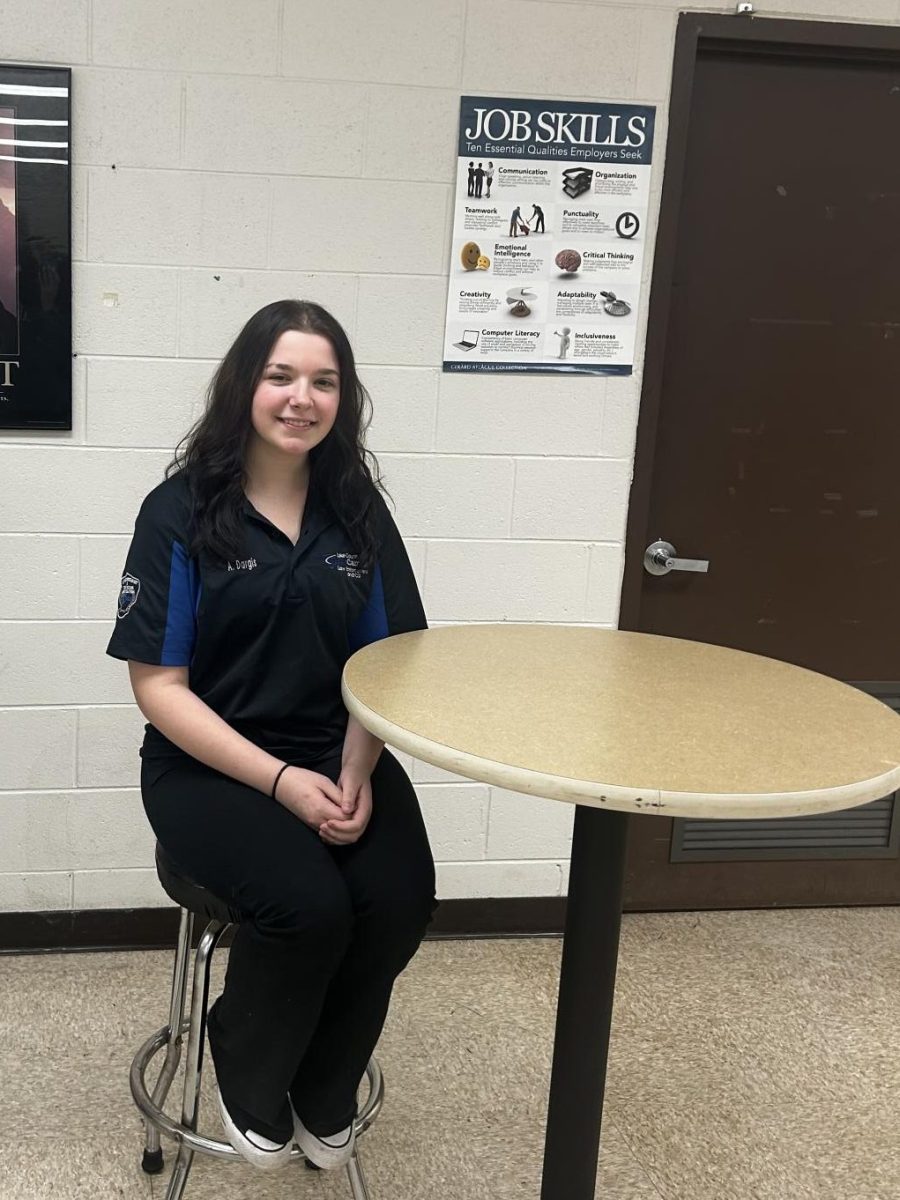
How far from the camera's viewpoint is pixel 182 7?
7.36 ft

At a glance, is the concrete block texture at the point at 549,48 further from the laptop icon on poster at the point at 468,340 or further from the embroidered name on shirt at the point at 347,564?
the embroidered name on shirt at the point at 347,564

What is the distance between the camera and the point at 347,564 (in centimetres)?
179

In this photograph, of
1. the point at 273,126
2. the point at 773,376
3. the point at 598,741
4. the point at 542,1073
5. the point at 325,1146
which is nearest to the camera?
the point at 598,741

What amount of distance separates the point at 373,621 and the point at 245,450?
1.16ft

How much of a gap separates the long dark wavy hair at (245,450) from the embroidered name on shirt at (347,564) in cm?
1

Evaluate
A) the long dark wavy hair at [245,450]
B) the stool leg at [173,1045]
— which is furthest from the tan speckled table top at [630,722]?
the stool leg at [173,1045]

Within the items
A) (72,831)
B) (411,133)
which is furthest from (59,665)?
(411,133)

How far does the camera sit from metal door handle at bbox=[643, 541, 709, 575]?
8.83 ft

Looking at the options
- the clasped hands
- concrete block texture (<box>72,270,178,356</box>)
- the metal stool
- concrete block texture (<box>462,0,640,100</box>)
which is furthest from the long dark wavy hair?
concrete block texture (<box>462,0,640,100</box>)

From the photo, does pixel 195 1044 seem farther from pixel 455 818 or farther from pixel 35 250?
pixel 35 250

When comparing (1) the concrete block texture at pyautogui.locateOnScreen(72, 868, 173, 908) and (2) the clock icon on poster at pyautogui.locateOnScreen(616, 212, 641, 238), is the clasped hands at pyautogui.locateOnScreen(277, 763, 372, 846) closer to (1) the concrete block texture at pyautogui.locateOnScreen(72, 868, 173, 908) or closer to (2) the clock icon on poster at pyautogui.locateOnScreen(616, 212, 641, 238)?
(1) the concrete block texture at pyautogui.locateOnScreen(72, 868, 173, 908)

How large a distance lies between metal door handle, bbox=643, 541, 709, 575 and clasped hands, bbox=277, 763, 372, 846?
4.13 ft

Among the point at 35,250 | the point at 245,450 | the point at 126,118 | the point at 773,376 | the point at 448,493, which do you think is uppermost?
the point at 126,118

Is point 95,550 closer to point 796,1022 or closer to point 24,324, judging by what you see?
point 24,324
